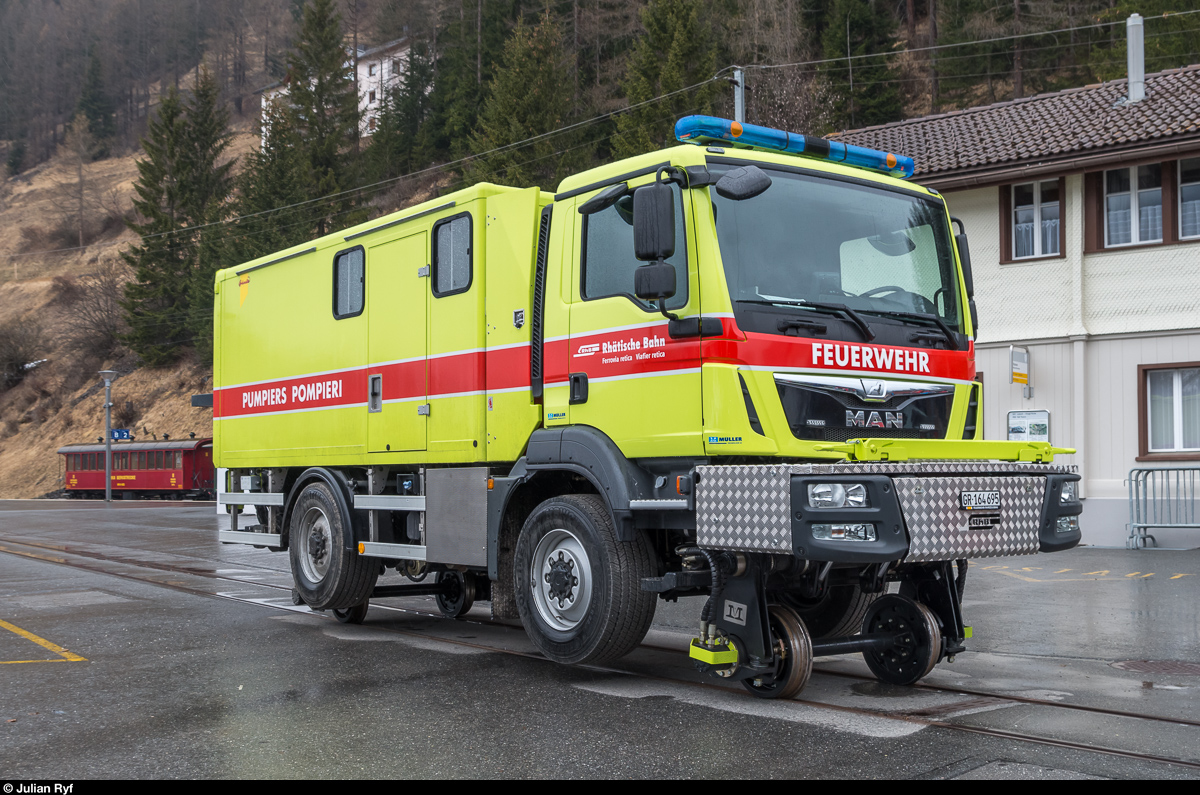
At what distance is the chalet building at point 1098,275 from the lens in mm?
17312

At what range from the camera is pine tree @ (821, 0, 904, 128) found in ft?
135

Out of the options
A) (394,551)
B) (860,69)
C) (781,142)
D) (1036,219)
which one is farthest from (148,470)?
(781,142)

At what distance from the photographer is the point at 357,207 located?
5194 centimetres

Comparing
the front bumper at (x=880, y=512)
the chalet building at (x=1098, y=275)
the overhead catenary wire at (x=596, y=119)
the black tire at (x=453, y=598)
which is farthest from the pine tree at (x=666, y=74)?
the front bumper at (x=880, y=512)

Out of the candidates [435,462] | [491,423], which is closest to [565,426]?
[491,423]

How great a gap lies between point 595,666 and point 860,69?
3806 cm

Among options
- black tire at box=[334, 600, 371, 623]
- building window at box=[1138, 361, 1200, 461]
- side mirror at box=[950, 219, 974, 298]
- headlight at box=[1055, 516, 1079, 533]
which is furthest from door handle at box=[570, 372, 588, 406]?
building window at box=[1138, 361, 1200, 461]

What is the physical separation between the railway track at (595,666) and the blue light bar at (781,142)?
10.8ft

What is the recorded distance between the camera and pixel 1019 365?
18.4m

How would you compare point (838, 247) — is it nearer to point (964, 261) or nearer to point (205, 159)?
point (964, 261)

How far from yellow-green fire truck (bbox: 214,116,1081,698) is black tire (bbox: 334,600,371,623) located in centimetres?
119

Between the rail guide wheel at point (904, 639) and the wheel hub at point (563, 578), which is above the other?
the wheel hub at point (563, 578)

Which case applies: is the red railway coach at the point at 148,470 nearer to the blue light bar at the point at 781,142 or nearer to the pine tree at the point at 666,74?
the pine tree at the point at 666,74

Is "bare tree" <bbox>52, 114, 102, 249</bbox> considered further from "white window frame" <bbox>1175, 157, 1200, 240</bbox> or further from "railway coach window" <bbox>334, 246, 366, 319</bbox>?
"railway coach window" <bbox>334, 246, 366, 319</bbox>
